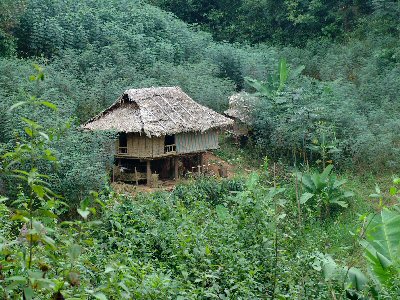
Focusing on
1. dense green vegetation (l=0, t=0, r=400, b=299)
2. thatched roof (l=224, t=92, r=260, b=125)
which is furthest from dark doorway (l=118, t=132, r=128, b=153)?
thatched roof (l=224, t=92, r=260, b=125)

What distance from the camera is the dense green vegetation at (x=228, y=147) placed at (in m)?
6.68

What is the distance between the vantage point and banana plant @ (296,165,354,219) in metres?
15.3

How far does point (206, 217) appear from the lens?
33.8ft

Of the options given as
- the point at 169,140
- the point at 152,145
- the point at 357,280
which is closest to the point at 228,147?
the point at 169,140

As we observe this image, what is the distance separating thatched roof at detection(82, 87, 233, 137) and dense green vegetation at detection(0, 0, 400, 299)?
0.85m

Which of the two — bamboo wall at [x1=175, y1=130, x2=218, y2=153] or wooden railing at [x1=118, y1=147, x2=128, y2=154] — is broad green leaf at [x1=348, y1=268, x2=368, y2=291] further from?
wooden railing at [x1=118, y1=147, x2=128, y2=154]

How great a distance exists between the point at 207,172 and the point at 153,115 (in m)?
2.53

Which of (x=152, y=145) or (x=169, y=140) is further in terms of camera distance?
(x=169, y=140)

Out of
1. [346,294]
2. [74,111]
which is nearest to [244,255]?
[346,294]

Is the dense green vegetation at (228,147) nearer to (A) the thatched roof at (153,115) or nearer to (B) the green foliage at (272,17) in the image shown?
(B) the green foliage at (272,17)

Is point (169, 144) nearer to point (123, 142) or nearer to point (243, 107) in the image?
point (123, 142)

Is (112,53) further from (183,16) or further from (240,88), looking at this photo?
(183,16)

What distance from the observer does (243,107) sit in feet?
66.8

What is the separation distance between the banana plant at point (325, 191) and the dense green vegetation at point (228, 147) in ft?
0.18
